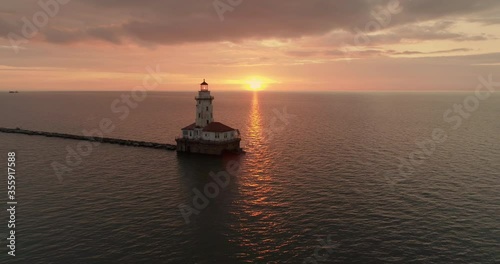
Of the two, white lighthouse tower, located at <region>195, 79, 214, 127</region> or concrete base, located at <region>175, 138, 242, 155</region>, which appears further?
white lighthouse tower, located at <region>195, 79, 214, 127</region>

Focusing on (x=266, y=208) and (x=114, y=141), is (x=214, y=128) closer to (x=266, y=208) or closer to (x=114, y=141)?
(x=114, y=141)

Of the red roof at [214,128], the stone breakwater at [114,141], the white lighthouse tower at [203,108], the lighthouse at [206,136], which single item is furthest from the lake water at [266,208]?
the white lighthouse tower at [203,108]

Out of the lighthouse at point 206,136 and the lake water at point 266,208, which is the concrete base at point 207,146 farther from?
the lake water at point 266,208

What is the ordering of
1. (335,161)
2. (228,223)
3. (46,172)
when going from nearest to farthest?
(228,223)
(46,172)
(335,161)

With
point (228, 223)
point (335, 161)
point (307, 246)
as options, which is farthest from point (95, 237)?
point (335, 161)

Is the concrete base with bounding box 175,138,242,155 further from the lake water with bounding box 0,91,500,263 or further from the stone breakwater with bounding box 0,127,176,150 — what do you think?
the stone breakwater with bounding box 0,127,176,150

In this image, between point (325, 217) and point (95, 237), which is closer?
point (95, 237)

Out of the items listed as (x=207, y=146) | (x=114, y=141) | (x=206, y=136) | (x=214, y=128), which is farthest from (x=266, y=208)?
(x=114, y=141)

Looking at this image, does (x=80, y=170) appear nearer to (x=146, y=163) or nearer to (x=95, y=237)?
(x=146, y=163)

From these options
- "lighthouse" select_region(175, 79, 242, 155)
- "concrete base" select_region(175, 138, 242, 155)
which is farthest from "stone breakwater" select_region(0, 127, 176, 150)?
"lighthouse" select_region(175, 79, 242, 155)
